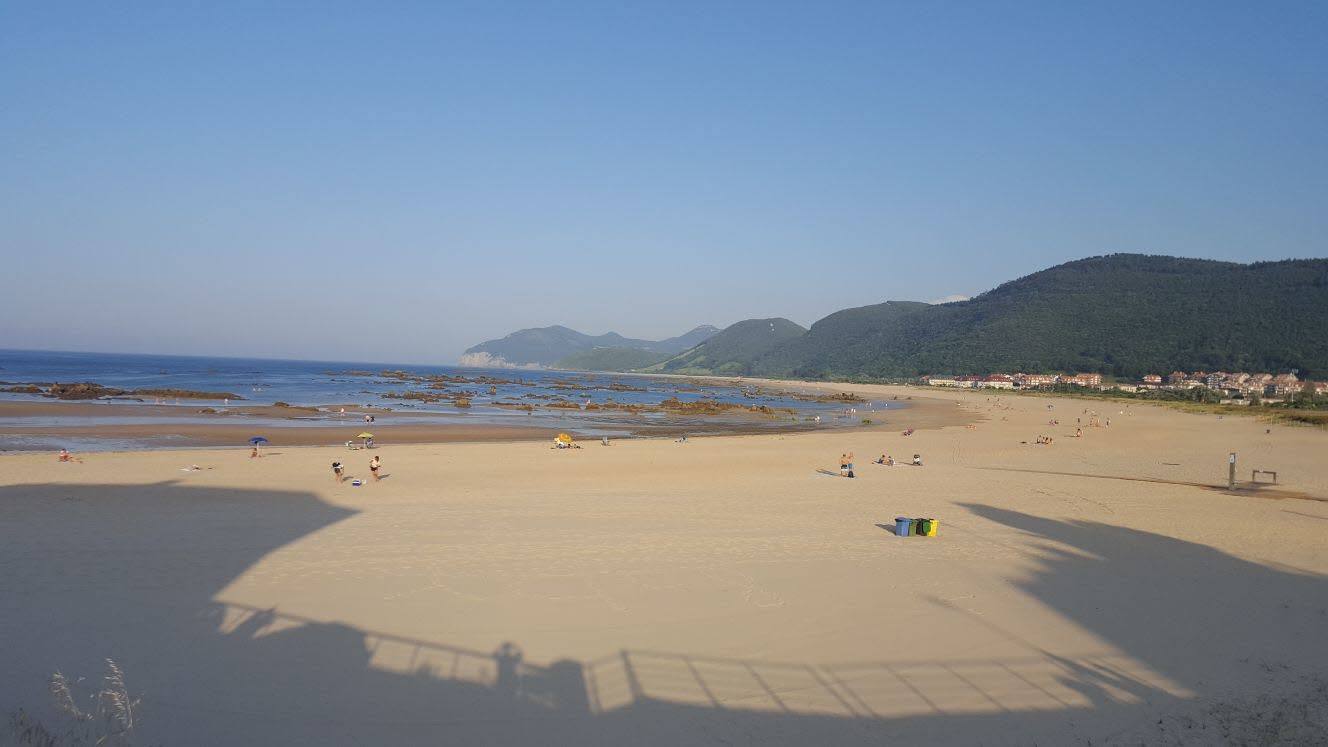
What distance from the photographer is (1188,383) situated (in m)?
85.2

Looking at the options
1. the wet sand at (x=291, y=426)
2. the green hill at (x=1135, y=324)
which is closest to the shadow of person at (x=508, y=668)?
the wet sand at (x=291, y=426)

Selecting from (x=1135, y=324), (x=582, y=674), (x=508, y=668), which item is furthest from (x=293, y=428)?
(x=1135, y=324)

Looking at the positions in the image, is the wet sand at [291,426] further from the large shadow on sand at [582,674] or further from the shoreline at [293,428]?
the large shadow on sand at [582,674]

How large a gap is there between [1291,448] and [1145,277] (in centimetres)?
11541

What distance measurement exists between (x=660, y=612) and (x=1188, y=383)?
101 metres

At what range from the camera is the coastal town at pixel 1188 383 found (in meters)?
69.8

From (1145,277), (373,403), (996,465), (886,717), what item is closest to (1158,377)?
(1145,277)

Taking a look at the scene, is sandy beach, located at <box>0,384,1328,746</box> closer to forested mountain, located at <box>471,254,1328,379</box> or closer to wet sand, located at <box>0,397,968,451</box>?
wet sand, located at <box>0,397,968,451</box>

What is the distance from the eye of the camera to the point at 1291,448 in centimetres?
2703

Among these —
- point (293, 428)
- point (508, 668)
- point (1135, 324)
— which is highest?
point (1135, 324)

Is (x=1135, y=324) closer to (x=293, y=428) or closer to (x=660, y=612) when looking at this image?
(x=293, y=428)

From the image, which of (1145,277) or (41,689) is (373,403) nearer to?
(41,689)

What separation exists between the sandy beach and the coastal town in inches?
2591

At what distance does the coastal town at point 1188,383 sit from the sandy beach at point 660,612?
216 feet
